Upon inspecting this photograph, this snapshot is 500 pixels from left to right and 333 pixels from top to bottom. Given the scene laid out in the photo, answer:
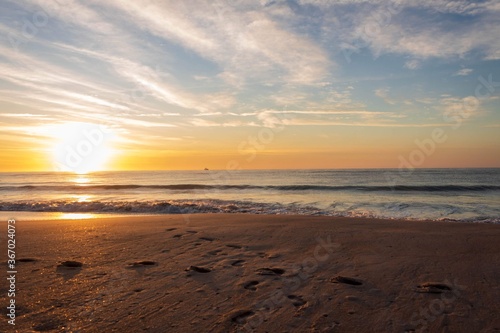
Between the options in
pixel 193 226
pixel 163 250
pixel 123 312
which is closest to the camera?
pixel 123 312

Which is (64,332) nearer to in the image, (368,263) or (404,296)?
(404,296)

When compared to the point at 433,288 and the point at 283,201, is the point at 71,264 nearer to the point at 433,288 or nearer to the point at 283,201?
the point at 433,288

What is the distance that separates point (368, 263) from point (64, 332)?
4891 mm

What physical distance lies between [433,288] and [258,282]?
100 inches

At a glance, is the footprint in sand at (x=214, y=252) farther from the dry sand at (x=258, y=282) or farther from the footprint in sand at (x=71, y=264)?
the footprint in sand at (x=71, y=264)

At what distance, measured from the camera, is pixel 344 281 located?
495cm

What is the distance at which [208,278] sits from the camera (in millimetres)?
5125

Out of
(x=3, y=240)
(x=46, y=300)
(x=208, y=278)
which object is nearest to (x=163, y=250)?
(x=208, y=278)

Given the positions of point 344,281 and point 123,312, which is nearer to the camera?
point 123,312

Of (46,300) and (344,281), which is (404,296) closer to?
(344,281)

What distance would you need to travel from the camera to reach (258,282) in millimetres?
4922

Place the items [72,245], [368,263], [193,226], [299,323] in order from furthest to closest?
[193,226] → [72,245] → [368,263] → [299,323]

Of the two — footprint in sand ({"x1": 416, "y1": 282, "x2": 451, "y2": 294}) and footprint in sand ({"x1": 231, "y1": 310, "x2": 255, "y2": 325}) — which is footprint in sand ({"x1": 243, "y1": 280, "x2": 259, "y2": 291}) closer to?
footprint in sand ({"x1": 231, "y1": 310, "x2": 255, "y2": 325})

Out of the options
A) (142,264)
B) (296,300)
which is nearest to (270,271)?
(296,300)
